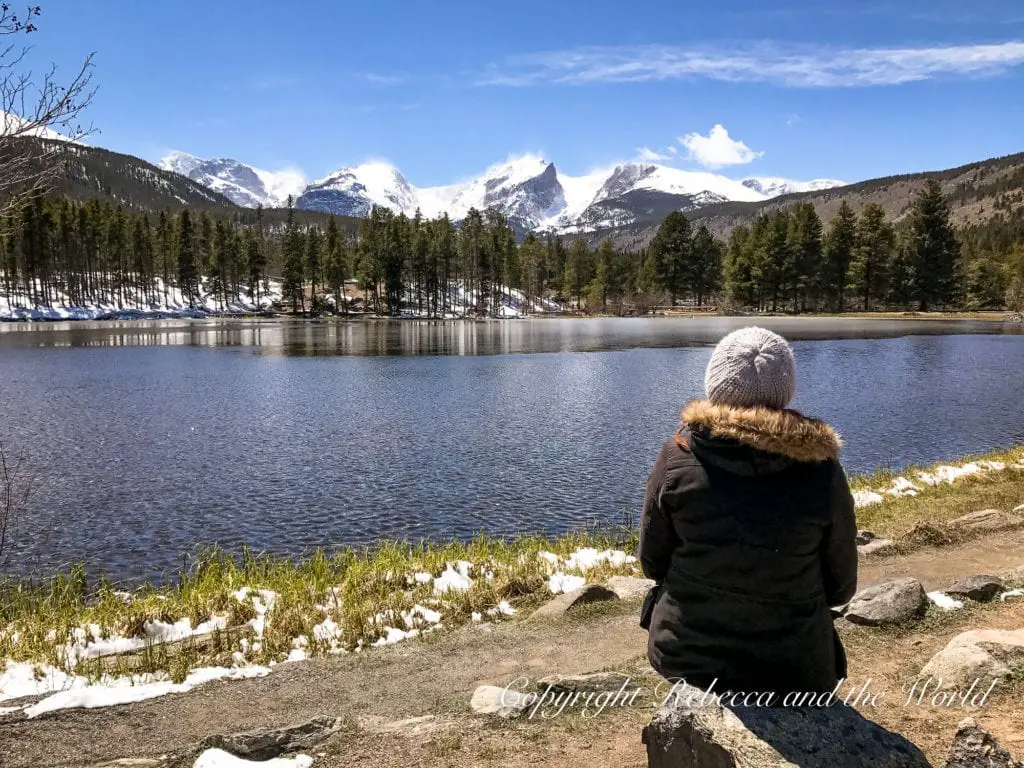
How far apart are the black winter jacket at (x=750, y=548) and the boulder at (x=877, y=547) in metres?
8.16

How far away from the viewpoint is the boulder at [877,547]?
11422 mm

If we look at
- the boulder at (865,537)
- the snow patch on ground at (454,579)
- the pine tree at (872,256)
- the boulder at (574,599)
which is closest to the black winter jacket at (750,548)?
the boulder at (574,599)

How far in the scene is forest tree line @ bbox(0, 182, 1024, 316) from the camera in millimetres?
114688

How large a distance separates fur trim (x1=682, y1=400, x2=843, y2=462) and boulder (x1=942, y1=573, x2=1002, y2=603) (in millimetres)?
6494

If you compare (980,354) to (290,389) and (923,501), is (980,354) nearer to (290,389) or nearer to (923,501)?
(923,501)

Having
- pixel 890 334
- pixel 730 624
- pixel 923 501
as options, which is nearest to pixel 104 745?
pixel 730 624

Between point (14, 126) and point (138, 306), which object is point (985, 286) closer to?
point (14, 126)

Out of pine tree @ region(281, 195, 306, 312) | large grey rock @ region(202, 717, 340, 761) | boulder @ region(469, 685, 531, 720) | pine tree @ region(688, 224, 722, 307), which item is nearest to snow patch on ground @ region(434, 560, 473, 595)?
boulder @ region(469, 685, 531, 720)

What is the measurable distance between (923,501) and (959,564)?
5.14 m

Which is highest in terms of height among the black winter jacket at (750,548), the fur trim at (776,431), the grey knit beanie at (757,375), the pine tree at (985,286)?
the pine tree at (985,286)

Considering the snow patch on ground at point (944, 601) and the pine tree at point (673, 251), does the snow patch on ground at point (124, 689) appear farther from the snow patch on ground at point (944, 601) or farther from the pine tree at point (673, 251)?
the pine tree at point (673, 251)

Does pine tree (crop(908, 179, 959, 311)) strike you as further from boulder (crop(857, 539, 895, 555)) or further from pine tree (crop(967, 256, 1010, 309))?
boulder (crop(857, 539, 895, 555))

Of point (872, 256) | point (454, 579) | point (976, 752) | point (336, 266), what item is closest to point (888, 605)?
point (976, 752)

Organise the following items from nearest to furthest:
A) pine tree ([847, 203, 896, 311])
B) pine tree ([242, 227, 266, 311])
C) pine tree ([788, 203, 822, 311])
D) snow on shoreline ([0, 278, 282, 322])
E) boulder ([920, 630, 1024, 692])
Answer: boulder ([920, 630, 1024, 692])
pine tree ([847, 203, 896, 311])
snow on shoreline ([0, 278, 282, 322])
pine tree ([788, 203, 822, 311])
pine tree ([242, 227, 266, 311])
